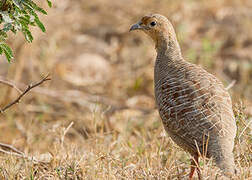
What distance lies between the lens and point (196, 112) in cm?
444

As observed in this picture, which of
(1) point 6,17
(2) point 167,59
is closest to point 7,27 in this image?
(1) point 6,17

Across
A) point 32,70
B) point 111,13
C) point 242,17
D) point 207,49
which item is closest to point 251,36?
point 242,17

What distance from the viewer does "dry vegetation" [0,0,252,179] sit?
21.8 feet

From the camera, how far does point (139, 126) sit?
7805 millimetres

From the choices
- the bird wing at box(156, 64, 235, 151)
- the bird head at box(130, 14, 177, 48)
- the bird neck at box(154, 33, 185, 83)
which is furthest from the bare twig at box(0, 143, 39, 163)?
the bird head at box(130, 14, 177, 48)

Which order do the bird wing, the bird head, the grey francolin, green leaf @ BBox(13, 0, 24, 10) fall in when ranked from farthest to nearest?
the bird head → the bird wing → the grey francolin → green leaf @ BBox(13, 0, 24, 10)

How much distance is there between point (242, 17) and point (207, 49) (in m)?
3.23

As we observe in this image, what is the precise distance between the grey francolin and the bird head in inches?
18.0

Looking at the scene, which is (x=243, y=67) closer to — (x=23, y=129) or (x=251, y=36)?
(x=251, y=36)

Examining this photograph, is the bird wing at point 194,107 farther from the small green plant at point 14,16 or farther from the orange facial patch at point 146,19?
the small green plant at point 14,16

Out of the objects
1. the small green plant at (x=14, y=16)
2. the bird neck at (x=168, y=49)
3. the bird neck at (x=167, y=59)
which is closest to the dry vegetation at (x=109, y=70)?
the bird neck at (x=167, y=59)

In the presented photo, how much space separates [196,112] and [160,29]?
166cm

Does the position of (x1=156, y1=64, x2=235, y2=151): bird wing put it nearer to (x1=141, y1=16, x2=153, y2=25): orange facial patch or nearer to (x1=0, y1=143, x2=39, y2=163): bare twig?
(x1=141, y1=16, x2=153, y2=25): orange facial patch

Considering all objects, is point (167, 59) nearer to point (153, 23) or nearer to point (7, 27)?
point (153, 23)
